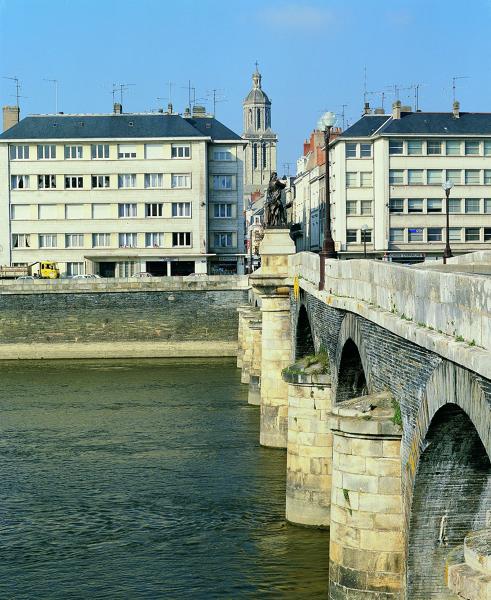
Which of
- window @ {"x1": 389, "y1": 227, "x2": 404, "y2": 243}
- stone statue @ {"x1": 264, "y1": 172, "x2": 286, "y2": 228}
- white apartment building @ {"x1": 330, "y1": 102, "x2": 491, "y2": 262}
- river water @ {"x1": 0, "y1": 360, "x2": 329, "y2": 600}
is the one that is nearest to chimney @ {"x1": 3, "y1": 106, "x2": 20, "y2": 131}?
white apartment building @ {"x1": 330, "y1": 102, "x2": 491, "y2": 262}

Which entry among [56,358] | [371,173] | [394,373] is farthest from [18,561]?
[371,173]

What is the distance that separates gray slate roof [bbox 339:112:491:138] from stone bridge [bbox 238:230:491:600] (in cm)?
7068

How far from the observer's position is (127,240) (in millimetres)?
103750

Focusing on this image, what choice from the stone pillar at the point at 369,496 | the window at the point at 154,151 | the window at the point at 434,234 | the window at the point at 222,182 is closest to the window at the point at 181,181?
the window at the point at 154,151

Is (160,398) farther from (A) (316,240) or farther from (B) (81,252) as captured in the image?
(A) (316,240)

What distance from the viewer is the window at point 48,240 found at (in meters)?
104

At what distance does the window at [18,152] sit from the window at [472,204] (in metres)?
37.1

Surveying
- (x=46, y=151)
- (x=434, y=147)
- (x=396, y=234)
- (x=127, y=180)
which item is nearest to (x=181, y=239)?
(x=127, y=180)

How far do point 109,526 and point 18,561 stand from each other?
3.55 m

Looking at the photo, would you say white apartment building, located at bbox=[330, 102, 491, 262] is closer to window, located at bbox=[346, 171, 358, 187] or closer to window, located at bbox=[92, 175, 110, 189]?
window, located at bbox=[346, 171, 358, 187]

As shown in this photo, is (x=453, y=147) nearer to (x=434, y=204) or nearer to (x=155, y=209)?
(x=434, y=204)

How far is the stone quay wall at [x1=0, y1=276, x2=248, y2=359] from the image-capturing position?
81875mm

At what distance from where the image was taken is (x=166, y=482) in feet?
120

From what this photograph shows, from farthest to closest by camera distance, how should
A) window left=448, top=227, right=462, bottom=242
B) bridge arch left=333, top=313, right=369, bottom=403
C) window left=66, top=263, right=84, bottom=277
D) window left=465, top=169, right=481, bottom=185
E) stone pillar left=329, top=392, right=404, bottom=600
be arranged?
1. window left=66, top=263, right=84, bottom=277
2. window left=448, top=227, right=462, bottom=242
3. window left=465, top=169, right=481, bottom=185
4. bridge arch left=333, top=313, right=369, bottom=403
5. stone pillar left=329, top=392, right=404, bottom=600
